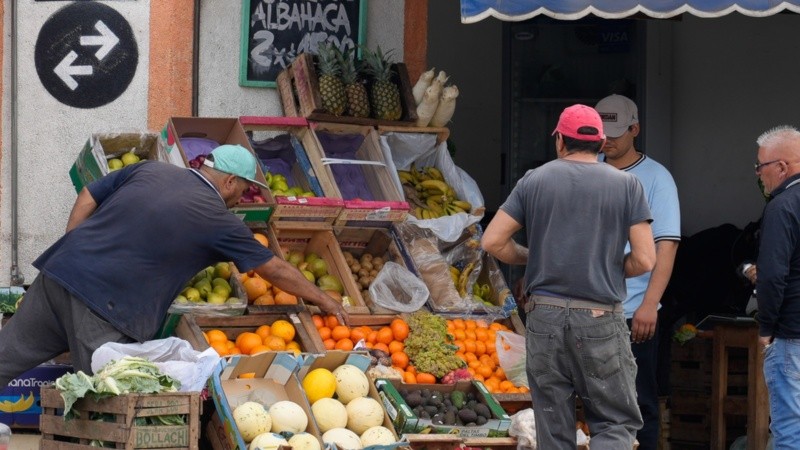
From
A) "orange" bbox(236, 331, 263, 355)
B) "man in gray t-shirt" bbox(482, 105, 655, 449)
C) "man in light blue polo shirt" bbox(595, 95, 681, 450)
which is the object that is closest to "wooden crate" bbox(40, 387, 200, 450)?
"orange" bbox(236, 331, 263, 355)

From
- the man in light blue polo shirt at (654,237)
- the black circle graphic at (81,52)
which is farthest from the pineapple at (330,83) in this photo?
the man in light blue polo shirt at (654,237)

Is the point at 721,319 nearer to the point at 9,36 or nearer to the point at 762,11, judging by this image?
the point at 762,11

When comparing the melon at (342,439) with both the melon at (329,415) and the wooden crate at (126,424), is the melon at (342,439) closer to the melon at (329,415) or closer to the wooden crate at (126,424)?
the melon at (329,415)

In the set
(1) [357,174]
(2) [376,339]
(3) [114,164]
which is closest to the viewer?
(2) [376,339]

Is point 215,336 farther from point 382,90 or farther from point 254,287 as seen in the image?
point 382,90

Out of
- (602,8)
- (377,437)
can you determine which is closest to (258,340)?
(377,437)

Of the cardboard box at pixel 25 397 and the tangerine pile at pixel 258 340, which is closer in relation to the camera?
the tangerine pile at pixel 258 340

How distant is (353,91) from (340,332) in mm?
1598

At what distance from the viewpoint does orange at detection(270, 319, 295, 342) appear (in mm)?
6527

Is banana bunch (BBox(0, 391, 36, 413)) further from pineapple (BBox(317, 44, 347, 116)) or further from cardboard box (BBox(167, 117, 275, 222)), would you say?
pineapple (BBox(317, 44, 347, 116))

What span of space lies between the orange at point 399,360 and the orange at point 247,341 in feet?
2.27

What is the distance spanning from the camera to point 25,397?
661cm

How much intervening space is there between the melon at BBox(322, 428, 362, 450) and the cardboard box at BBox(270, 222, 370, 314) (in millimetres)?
1211

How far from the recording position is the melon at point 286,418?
5641 mm
